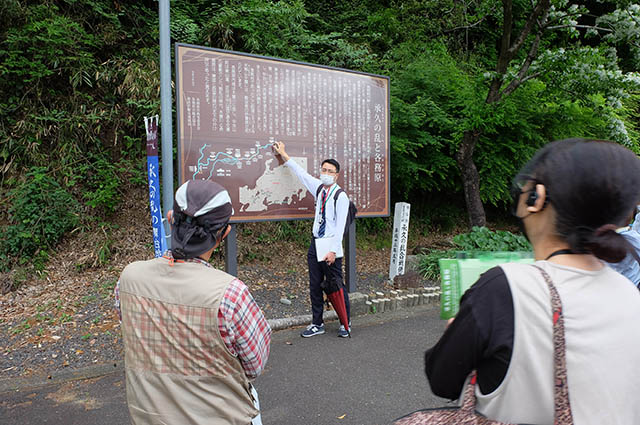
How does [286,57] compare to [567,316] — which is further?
[286,57]

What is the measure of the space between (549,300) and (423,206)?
10.6 meters

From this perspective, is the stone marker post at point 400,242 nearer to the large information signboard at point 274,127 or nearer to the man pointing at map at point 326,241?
the large information signboard at point 274,127

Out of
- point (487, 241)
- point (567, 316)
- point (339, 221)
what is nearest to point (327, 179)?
point (339, 221)

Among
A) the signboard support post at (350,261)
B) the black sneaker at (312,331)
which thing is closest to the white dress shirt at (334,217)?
the black sneaker at (312,331)

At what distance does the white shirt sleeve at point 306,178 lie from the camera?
532 cm

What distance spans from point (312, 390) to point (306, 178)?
8.21 feet

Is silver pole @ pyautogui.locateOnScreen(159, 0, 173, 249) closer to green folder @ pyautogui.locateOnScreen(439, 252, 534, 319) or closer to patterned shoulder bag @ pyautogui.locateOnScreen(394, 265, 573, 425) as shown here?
green folder @ pyautogui.locateOnScreen(439, 252, 534, 319)

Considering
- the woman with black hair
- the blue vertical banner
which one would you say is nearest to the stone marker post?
the blue vertical banner

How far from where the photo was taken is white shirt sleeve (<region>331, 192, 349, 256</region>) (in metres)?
4.86

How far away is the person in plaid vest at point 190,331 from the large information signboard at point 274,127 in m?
3.10

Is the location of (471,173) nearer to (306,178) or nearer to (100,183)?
(306,178)

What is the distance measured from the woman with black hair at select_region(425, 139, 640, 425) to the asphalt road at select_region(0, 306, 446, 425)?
254cm

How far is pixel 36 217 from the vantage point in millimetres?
7148

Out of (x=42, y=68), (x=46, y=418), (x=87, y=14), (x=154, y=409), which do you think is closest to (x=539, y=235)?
(x=154, y=409)
